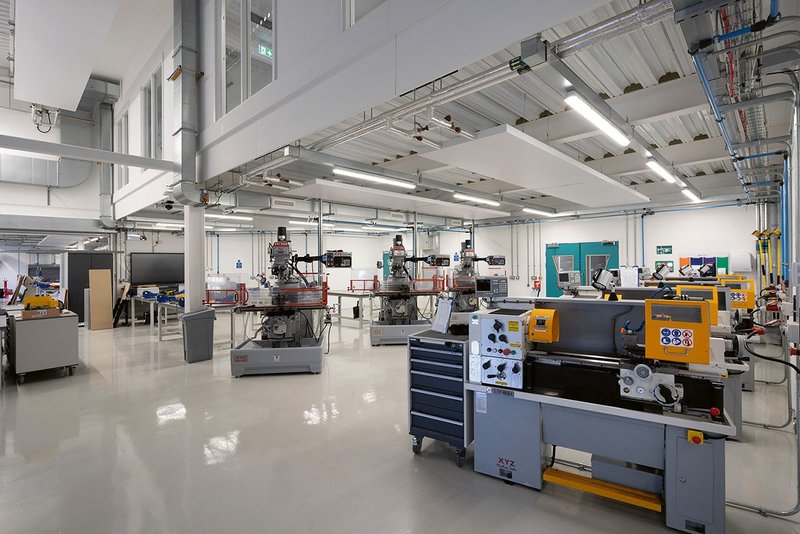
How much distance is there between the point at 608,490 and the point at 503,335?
3.43 feet

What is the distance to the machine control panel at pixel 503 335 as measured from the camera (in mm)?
2457

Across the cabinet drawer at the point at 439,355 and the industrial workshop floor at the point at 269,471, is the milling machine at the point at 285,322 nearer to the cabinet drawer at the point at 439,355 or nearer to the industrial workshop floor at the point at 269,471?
the industrial workshop floor at the point at 269,471

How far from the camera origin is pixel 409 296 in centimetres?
705

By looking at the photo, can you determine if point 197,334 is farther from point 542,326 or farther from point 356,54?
point 542,326

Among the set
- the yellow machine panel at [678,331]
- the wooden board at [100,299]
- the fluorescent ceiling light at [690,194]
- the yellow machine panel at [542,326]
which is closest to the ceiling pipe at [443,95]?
the yellow machine panel at [542,326]

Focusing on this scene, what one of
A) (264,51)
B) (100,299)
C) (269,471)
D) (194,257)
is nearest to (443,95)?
(269,471)

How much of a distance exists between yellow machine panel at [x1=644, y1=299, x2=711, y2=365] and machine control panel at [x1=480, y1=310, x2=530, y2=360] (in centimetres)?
68

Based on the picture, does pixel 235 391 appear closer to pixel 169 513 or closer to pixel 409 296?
pixel 169 513

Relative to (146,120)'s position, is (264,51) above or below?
above

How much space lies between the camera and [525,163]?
500 cm

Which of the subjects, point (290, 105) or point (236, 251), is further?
point (236, 251)

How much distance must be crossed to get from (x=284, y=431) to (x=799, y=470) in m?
3.44

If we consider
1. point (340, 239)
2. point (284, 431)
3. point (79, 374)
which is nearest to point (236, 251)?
point (340, 239)

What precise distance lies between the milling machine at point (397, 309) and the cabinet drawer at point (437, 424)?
3736 millimetres
